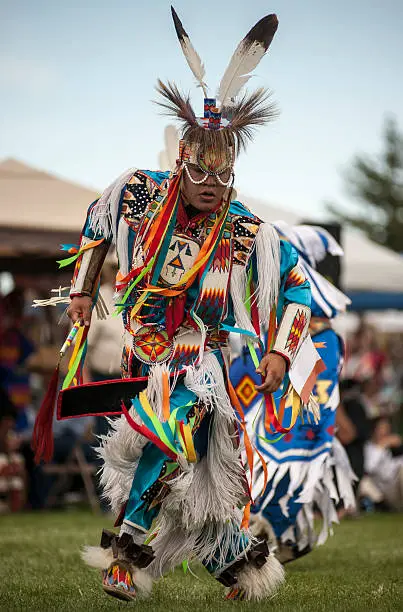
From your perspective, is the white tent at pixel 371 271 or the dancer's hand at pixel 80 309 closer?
the dancer's hand at pixel 80 309

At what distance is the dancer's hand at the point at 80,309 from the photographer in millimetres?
3848

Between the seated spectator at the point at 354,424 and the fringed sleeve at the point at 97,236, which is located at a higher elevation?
the fringed sleeve at the point at 97,236

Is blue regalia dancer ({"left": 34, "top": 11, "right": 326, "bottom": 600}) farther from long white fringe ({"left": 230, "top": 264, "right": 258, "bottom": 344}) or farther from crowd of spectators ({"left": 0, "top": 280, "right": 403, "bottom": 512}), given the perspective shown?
crowd of spectators ({"left": 0, "top": 280, "right": 403, "bottom": 512})

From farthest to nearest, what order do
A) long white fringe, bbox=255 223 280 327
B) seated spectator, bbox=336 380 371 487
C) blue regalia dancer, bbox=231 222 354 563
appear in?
seated spectator, bbox=336 380 371 487 < blue regalia dancer, bbox=231 222 354 563 < long white fringe, bbox=255 223 280 327

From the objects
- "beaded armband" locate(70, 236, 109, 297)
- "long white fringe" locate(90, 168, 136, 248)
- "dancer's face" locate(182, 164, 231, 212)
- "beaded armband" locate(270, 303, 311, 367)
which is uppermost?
"dancer's face" locate(182, 164, 231, 212)

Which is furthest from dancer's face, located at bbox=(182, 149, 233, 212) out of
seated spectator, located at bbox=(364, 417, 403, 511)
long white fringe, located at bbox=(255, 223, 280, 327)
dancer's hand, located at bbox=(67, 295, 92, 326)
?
seated spectator, located at bbox=(364, 417, 403, 511)

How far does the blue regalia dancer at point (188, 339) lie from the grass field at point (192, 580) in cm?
18

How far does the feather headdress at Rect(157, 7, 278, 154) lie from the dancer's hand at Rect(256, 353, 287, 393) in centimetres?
74

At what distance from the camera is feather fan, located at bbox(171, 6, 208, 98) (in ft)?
12.6

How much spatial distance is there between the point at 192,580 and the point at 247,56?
2221 mm

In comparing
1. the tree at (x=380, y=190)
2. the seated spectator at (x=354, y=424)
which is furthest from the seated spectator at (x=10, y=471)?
the tree at (x=380, y=190)

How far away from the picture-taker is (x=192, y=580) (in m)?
4.68

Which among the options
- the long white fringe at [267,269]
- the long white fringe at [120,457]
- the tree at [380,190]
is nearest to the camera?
the long white fringe at [120,457]

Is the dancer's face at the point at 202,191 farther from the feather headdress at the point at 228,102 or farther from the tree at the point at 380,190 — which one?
the tree at the point at 380,190
